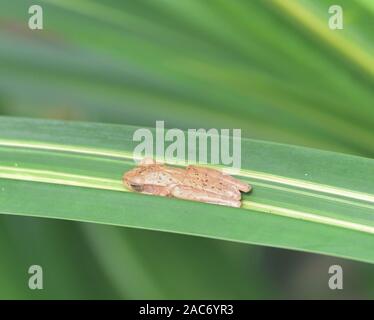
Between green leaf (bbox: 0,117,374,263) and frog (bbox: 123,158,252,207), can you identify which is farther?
frog (bbox: 123,158,252,207)

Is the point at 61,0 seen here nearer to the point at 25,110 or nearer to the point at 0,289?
the point at 25,110

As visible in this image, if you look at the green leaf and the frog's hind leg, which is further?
the frog's hind leg
